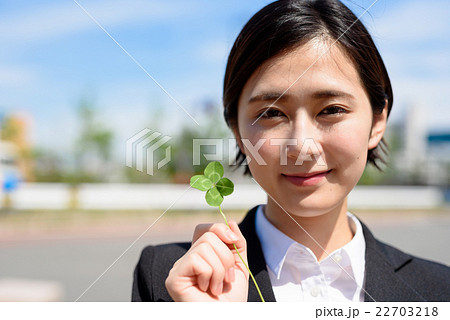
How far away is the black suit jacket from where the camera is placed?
687 mm

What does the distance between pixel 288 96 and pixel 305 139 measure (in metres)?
0.06

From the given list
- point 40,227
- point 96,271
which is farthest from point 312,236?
point 40,227

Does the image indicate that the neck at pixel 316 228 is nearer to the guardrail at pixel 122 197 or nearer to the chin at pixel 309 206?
the chin at pixel 309 206

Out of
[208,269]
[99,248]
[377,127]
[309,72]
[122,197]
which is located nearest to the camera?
[208,269]

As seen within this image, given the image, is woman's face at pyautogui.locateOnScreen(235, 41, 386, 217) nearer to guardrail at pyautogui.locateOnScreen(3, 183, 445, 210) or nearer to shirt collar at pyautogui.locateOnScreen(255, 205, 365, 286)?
shirt collar at pyautogui.locateOnScreen(255, 205, 365, 286)

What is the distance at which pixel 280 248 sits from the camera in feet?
2.34

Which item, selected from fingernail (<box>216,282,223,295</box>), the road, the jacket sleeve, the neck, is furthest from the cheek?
the road

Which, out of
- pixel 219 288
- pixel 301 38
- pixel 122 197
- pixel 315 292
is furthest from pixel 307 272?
pixel 122 197

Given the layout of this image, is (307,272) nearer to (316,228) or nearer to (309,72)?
(316,228)

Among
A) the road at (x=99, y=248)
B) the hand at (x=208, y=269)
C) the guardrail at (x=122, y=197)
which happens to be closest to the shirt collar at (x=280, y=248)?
the hand at (x=208, y=269)

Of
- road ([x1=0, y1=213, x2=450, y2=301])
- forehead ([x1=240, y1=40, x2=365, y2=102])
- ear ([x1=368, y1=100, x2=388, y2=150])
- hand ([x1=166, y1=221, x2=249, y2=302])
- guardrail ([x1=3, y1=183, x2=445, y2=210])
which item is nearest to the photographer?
hand ([x1=166, y1=221, x2=249, y2=302])

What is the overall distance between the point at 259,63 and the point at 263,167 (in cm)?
15

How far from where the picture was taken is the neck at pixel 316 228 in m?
0.70

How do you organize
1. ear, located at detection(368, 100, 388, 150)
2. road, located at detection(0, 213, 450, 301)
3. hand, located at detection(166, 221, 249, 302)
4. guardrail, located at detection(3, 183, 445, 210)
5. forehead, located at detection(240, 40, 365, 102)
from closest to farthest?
hand, located at detection(166, 221, 249, 302) < forehead, located at detection(240, 40, 365, 102) < ear, located at detection(368, 100, 388, 150) < road, located at detection(0, 213, 450, 301) < guardrail, located at detection(3, 183, 445, 210)
